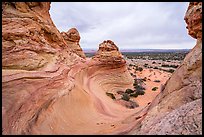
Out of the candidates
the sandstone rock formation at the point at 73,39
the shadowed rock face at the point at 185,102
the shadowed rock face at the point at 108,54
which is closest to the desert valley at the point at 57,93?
the shadowed rock face at the point at 185,102

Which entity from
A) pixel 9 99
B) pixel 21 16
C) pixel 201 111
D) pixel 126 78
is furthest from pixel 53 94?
pixel 126 78

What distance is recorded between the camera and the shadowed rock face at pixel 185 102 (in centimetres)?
397

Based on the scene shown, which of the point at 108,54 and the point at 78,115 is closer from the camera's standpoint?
the point at 78,115

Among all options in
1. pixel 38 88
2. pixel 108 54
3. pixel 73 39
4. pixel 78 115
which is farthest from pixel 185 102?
pixel 73 39

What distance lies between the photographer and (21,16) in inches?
325

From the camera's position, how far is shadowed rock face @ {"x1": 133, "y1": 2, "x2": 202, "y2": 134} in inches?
156

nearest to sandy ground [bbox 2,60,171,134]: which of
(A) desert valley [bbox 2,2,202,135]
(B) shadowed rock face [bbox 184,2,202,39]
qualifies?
(A) desert valley [bbox 2,2,202,135]

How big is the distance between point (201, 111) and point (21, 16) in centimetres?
687

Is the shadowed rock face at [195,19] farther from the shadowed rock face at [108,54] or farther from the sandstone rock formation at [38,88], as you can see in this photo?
the shadowed rock face at [108,54]

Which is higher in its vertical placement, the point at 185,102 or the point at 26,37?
the point at 26,37

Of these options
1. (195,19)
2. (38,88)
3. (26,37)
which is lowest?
(38,88)

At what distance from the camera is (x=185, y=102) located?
5020mm

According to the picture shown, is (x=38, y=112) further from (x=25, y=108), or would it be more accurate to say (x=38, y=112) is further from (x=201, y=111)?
(x=201, y=111)

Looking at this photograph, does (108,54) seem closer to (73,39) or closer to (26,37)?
(73,39)
